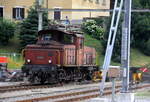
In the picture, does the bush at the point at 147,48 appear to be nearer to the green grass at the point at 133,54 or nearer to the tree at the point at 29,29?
the green grass at the point at 133,54

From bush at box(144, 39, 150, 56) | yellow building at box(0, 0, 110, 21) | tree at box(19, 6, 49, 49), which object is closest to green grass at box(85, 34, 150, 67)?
bush at box(144, 39, 150, 56)

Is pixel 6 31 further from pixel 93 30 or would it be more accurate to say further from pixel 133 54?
pixel 133 54

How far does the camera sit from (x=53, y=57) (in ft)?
96.0

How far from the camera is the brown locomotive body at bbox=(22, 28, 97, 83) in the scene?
96.0 feet

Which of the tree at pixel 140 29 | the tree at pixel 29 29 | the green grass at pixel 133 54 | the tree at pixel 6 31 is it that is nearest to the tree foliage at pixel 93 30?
the green grass at pixel 133 54

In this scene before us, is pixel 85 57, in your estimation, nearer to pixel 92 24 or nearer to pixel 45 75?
pixel 45 75

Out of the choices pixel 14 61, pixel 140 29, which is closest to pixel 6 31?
pixel 14 61

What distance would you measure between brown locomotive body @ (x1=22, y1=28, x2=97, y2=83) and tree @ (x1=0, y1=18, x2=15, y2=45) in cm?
2232

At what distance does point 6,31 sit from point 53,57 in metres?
24.8

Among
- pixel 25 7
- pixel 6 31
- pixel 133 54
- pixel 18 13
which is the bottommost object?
pixel 133 54

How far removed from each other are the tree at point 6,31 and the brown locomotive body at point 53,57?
22315 millimetres

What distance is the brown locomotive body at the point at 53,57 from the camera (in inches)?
1152

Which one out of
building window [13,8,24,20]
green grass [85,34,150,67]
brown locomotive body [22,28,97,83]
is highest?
building window [13,8,24,20]

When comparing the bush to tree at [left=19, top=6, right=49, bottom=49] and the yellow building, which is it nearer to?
the yellow building
